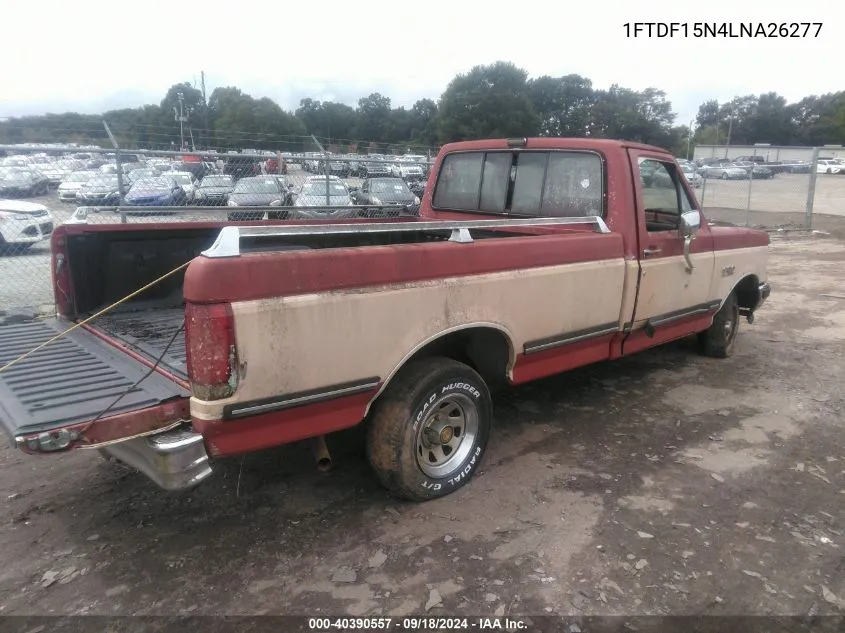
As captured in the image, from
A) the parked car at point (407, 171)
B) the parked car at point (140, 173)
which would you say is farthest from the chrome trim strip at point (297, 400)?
the parked car at point (407, 171)

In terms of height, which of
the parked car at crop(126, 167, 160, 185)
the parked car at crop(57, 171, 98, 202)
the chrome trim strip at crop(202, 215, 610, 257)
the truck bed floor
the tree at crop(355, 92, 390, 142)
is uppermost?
the tree at crop(355, 92, 390, 142)

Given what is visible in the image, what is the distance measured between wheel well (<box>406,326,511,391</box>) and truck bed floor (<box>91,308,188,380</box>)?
4.46 ft

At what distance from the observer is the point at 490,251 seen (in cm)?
342

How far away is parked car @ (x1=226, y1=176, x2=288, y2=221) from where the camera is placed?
31.1ft

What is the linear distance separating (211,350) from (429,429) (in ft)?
4.54

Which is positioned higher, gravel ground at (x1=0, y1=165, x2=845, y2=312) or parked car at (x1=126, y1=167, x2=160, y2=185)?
parked car at (x1=126, y1=167, x2=160, y2=185)

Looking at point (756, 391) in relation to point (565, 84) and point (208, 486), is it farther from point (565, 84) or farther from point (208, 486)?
point (565, 84)

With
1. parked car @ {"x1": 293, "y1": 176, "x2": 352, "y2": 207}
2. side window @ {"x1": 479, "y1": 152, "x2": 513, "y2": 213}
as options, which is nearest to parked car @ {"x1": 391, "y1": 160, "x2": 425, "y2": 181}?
parked car @ {"x1": 293, "y1": 176, "x2": 352, "y2": 207}

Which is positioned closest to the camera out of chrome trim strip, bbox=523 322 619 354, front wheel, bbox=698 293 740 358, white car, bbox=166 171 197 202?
chrome trim strip, bbox=523 322 619 354

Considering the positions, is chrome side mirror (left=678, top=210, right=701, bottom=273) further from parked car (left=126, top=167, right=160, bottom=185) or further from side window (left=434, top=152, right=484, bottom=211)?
parked car (left=126, top=167, right=160, bottom=185)

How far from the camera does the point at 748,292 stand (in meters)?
6.27

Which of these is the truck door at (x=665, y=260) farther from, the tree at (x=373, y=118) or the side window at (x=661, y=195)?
the tree at (x=373, y=118)

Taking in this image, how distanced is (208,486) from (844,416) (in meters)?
4.59

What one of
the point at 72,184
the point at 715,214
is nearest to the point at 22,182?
the point at 72,184
